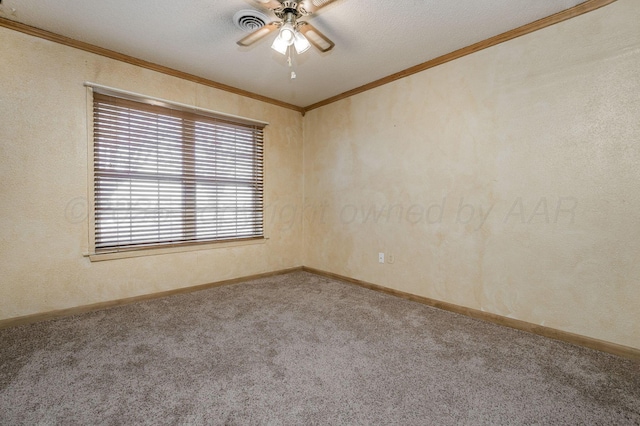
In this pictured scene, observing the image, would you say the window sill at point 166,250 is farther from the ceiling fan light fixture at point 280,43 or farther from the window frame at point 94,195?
the ceiling fan light fixture at point 280,43

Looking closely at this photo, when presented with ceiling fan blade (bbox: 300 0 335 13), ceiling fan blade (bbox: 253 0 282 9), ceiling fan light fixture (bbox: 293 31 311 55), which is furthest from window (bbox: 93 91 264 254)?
ceiling fan blade (bbox: 300 0 335 13)

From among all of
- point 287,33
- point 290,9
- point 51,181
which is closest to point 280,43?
point 287,33

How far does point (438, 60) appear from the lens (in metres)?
2.92

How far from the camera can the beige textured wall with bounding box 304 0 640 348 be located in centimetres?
202

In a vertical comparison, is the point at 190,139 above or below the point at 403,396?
above

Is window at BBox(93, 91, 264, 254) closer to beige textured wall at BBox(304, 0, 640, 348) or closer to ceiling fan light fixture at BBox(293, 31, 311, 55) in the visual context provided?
beige textured wall at BBox(304, 0, 640, 348)

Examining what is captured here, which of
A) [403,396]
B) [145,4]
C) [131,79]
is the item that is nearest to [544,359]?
[403,396]

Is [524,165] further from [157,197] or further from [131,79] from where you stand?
[131,79]

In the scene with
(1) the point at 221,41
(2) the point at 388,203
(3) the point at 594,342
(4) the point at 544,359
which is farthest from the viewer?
(2) the point at 388,203

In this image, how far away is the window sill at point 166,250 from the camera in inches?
110

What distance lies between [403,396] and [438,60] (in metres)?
2.99

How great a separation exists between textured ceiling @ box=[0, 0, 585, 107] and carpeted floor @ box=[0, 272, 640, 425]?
255 cm

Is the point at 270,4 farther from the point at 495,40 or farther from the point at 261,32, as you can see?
the point at 495,40

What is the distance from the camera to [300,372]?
5.86 feet
